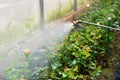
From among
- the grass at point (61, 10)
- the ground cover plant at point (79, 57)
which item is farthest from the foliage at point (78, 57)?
the grass at point (61, 10)

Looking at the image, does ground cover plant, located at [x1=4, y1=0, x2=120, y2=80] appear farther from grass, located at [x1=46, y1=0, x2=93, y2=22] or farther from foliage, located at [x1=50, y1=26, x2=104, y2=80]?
grass, located at [x1=46, y1=0, x2=93, y2=22]

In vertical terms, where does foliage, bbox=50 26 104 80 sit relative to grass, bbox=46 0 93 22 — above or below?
below

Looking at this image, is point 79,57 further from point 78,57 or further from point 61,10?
point 61,10

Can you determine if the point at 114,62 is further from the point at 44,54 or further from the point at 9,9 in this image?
the point at 9,9

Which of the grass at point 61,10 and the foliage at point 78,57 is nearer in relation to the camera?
the foliage at point 78,57

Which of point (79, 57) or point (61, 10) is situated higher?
point (61, 10)

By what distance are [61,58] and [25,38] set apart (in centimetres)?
125

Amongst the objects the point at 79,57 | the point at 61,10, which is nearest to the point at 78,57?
the point at 79,57

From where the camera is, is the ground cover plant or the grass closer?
the ground cover plant

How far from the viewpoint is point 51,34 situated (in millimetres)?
5137

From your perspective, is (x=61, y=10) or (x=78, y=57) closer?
(x=78, y=57)

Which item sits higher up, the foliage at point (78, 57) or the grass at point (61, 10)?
the grass at point (61, 10)

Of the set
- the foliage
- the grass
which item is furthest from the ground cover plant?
the grass

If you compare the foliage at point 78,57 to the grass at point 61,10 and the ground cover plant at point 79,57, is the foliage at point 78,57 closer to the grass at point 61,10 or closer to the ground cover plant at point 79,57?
the ground cover plant at point 79,57
